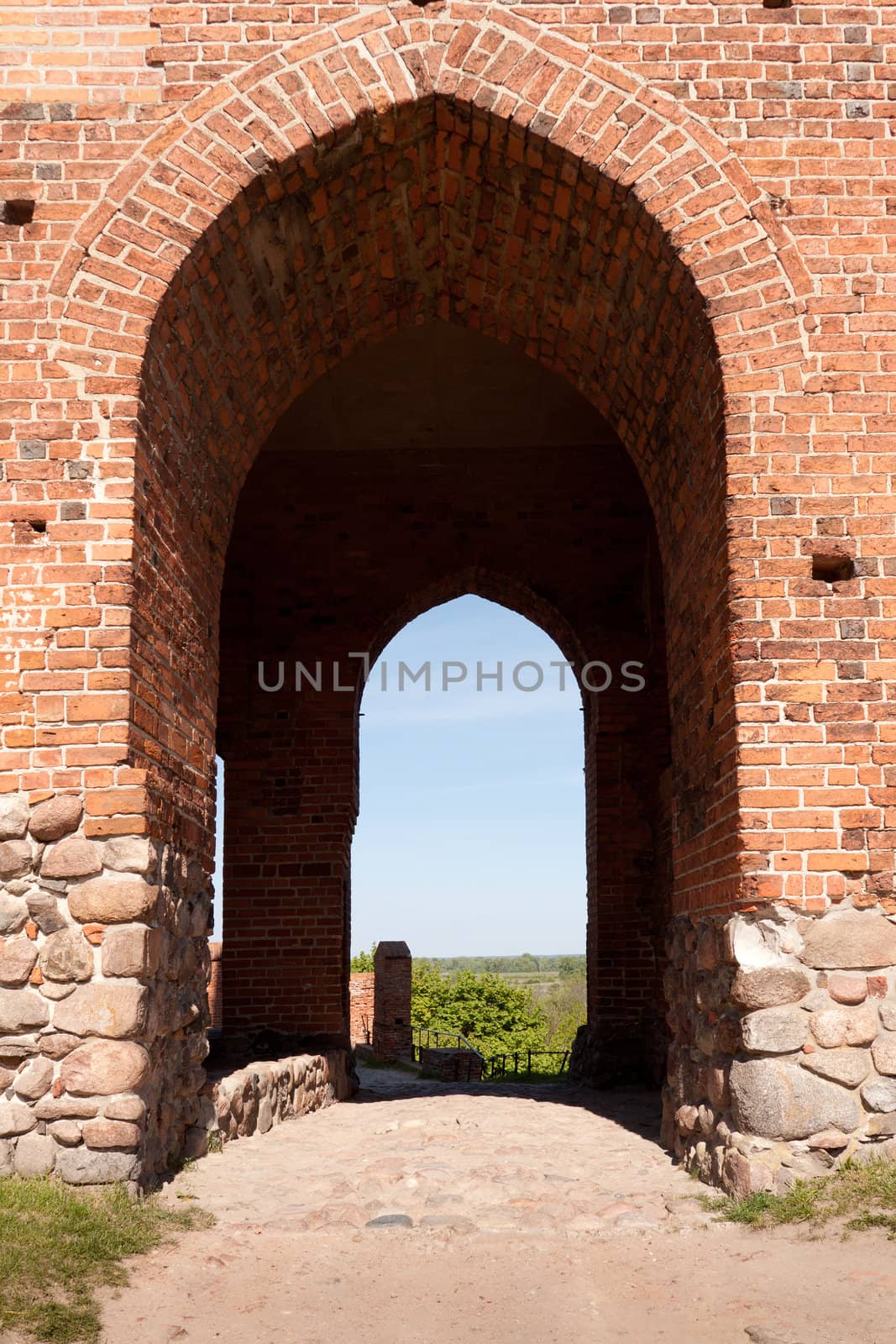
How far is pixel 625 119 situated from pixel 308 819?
6413 millimetres

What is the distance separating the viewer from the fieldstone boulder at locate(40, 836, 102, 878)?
15.8ft

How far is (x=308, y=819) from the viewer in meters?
10.2

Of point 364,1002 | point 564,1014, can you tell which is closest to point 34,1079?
point 364,1002

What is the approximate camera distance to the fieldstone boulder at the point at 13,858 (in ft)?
15.8

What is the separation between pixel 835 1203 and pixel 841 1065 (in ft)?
1.72

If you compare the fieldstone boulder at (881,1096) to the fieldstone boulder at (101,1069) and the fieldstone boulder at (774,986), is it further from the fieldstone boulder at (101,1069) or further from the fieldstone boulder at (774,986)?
the fieldstone boulder at (101,1069)

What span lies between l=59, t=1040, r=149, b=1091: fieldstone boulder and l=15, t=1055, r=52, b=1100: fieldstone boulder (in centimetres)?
6

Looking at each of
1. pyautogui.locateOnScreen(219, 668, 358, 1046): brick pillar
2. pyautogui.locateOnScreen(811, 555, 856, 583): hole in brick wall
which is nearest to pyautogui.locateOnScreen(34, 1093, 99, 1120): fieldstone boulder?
pyautogui.locateOnScreen(811, 555, 856, 583): hole in brick wall

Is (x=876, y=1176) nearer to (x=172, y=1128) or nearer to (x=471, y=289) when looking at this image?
(x=172, y=1128)

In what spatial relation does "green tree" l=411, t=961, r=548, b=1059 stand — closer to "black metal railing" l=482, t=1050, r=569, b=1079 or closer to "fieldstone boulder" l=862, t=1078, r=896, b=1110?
"black metal railing" l=482, t=1050, r=569, b=1079

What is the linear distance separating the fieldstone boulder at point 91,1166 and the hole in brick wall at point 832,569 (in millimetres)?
3718

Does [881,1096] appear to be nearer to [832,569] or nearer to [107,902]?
[832,569]

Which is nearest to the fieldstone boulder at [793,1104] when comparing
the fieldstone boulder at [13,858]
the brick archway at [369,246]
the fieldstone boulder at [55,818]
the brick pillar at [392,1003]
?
the brick archway at [369,246]

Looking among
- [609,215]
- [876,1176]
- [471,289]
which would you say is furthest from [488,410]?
[876,1176]
